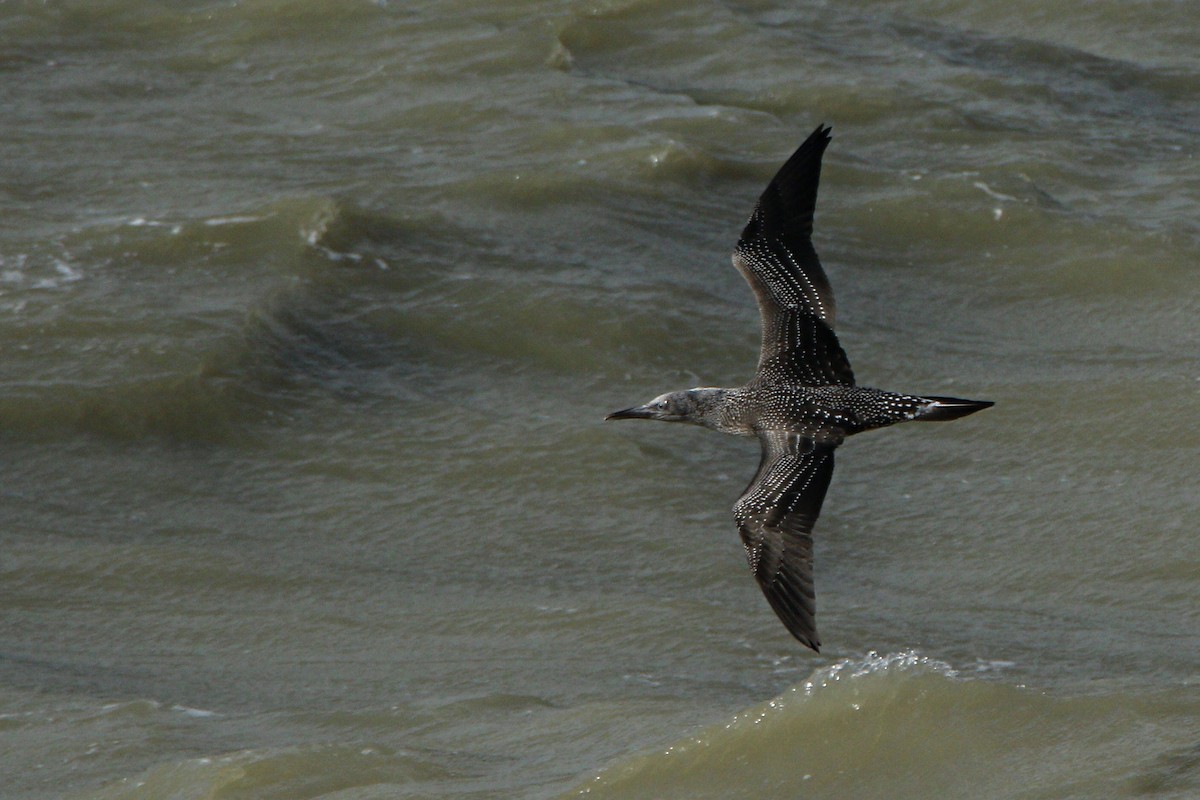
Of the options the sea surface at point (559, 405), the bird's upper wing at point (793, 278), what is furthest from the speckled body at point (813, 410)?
the sea surface at point (559, 405)

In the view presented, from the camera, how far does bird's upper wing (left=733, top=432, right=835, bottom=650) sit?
5.25 metres

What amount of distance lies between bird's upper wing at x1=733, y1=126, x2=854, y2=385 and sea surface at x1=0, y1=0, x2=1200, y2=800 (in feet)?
3.57

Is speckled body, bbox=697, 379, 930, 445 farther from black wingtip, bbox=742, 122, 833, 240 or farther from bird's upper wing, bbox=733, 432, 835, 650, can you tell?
black wingtip, bbox=742, 122, 833, 240

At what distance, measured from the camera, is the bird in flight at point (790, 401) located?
551 cm

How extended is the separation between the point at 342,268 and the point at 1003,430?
3605 mm

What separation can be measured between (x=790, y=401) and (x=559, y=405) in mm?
2786

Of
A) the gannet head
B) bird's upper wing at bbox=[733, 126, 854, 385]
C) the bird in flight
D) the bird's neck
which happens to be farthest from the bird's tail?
the gannet head

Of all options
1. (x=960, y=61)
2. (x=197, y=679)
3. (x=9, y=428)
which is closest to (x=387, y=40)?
(x=960, y=61)

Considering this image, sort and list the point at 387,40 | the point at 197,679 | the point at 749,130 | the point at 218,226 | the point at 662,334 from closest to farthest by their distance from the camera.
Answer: the point at 197,679, the point at 662,334, the point at 218,226, the point at 749,130, the point at 387,40

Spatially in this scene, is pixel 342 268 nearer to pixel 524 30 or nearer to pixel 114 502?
pixel 114 502

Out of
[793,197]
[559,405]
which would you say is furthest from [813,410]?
[559,405]

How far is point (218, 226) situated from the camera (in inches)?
390

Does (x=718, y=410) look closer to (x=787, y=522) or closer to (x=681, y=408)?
(x=681, y=408)

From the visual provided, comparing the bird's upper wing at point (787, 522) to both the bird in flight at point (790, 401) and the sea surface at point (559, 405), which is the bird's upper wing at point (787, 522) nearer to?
the bird in flight at point (790, 401)
